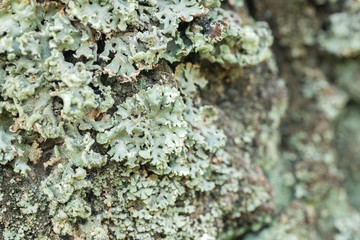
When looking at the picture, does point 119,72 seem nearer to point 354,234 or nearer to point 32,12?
point 32,12

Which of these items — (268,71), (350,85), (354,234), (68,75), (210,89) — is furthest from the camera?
(350,85)

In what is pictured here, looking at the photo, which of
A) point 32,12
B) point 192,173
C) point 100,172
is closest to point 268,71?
point 192,173

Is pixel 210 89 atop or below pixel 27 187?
atop

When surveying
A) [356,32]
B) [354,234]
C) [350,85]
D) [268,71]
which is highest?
[356,32]

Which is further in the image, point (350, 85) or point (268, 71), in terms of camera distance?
point (350, 85)

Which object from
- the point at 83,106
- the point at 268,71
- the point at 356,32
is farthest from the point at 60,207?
the point at 356,32

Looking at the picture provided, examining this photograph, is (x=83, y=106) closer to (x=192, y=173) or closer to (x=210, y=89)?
(x=192, y=173)

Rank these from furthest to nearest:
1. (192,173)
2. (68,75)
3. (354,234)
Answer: (354,234) < (192,173) < (68,75)
